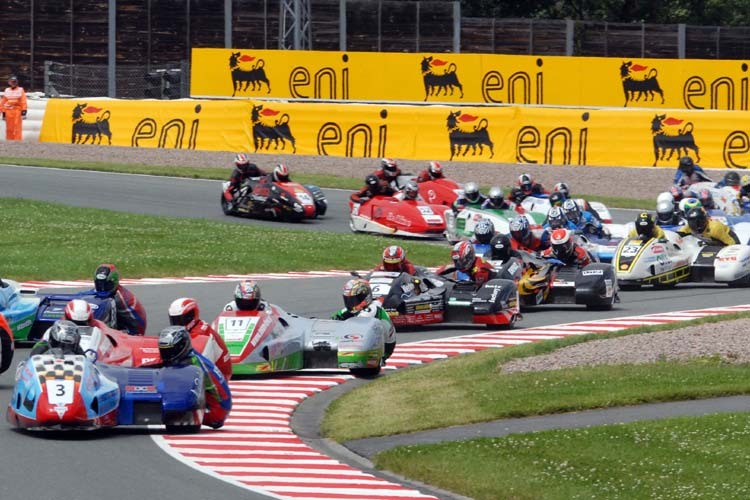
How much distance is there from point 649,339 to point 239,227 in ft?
50.9

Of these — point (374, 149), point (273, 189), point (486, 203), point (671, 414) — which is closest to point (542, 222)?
point (486, 203)

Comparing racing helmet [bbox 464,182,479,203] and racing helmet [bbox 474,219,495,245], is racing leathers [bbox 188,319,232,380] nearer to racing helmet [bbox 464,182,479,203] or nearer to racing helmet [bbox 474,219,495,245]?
racing helmet [bbox 474,219,495,245]

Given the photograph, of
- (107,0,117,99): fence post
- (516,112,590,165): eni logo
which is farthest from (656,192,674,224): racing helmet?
(107,0,117,99): fence post

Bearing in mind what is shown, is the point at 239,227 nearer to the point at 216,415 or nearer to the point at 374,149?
the point at 374,149

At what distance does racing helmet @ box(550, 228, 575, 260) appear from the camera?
76.7 ft

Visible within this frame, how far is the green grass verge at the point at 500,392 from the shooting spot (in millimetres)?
14383

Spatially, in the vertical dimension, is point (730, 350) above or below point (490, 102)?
below

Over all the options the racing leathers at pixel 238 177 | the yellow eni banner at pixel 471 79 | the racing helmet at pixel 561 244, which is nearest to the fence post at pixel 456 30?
the yellow eni banner at pixel 471 79

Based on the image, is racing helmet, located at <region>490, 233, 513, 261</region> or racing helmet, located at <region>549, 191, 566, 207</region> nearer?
racing helmet, located at <region>490, 233, 513, 261</region>

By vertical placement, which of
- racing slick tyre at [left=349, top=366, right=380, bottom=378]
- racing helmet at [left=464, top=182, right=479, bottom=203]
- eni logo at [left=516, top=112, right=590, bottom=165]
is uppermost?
eni logo at [left=516, top=112, right=590, bottom=165]

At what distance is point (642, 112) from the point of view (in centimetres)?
3653

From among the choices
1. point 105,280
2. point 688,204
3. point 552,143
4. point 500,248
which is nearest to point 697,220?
point 688,204

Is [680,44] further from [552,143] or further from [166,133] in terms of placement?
[166,133]

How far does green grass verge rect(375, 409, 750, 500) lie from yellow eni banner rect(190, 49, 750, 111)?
96.9ft
